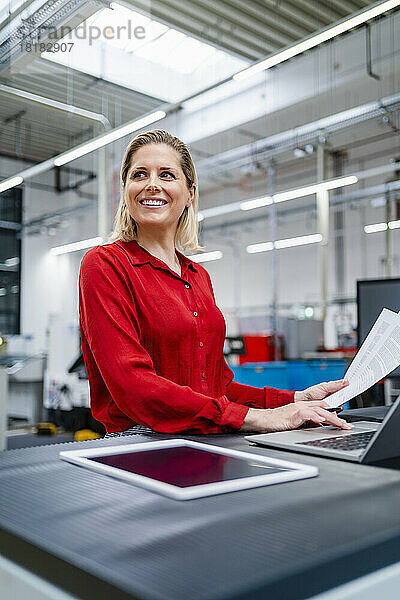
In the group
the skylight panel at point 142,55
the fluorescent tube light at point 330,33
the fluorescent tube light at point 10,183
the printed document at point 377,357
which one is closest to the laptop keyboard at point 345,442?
the printed document at point 377,357

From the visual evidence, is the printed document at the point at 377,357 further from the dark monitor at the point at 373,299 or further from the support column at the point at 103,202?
the support column at the point at 103,202

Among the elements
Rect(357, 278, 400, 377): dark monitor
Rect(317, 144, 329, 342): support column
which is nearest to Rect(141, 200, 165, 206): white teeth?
Rect(357, 278, 400, 377): dark monitor

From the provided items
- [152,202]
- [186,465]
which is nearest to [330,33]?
[152,202]

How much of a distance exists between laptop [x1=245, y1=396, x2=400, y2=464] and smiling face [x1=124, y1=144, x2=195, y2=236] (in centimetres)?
67

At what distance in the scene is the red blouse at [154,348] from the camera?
1142 millimetres

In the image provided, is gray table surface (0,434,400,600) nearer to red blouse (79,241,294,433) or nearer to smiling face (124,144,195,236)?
red blouse (79,241,294,433)

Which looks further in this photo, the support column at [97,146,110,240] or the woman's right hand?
the support column at [97,146,110,240]

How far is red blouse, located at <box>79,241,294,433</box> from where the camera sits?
1142 mm

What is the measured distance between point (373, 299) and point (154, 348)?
147cm

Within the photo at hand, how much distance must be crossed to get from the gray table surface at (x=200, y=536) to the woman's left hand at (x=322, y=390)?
0.56 meters

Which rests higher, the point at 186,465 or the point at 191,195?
the point at 191,195

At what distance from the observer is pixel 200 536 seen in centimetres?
52

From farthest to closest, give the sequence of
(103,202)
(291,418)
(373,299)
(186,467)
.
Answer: (103,202) → (373,299) → (291,418) → (186,467)

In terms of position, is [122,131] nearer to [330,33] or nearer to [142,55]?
[330,33]
